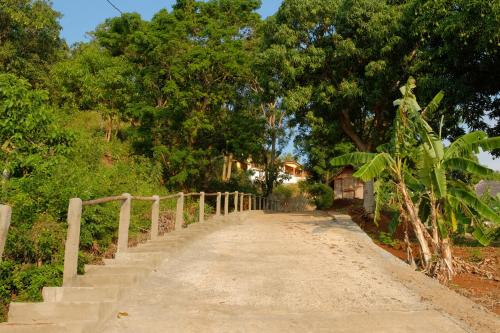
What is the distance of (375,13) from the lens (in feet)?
63.3

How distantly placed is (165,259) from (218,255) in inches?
52.7

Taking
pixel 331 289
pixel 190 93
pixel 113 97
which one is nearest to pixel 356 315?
pixel 331 289

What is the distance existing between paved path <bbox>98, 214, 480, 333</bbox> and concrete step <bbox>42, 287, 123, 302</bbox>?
1.05 feet

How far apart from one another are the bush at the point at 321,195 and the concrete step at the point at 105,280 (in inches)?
1235

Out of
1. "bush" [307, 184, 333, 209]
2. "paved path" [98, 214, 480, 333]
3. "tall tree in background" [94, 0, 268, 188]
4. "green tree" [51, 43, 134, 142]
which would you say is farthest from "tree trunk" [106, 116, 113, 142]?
"paved path" [98, 214, 480, 333]

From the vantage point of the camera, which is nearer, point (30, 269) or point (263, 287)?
point (263, 287)

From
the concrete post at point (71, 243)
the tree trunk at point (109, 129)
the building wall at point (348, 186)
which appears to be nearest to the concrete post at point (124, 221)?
the concrete post at point (71, 243)

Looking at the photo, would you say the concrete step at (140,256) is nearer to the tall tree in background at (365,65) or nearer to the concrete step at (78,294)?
the concrete step at (78,294)

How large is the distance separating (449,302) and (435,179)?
4533 mm

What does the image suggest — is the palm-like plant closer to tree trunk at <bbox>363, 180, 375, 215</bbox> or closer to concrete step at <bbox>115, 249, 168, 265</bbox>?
concrete step at <bbox>115, 249, 168, 265</bbox>

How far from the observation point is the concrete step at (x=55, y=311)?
4.96 meters

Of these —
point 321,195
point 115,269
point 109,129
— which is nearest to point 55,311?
point 115,269

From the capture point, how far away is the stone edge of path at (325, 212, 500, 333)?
5.30 metres

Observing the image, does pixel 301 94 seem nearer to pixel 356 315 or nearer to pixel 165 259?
pixel 165 259
